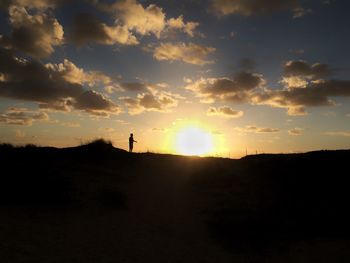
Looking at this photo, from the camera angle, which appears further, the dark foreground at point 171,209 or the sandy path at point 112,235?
the dark foreground at point 171,209

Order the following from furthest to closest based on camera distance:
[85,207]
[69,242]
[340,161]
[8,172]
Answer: [340,161], [8,172], [85,207], [69,242]

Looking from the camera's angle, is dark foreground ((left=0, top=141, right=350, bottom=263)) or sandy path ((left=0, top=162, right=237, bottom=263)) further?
dark foreground ((left=0, top=141, right=350, bottom=263))

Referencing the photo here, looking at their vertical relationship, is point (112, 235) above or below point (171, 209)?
below

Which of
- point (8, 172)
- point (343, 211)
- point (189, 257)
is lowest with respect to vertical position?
point (189, 257)

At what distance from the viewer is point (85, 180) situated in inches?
840

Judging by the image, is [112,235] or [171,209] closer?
[112,235]

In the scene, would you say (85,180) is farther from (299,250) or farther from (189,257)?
(299,250)

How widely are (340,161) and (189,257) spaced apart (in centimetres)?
1394

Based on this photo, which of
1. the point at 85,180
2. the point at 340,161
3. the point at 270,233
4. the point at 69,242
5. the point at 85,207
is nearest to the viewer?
the point at 69,242

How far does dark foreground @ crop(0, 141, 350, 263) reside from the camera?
14531 millimetres

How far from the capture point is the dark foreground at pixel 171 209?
47.7 feet

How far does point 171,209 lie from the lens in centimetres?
1922

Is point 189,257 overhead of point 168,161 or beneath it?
beneath

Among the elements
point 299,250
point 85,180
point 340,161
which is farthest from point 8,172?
point 340,161
